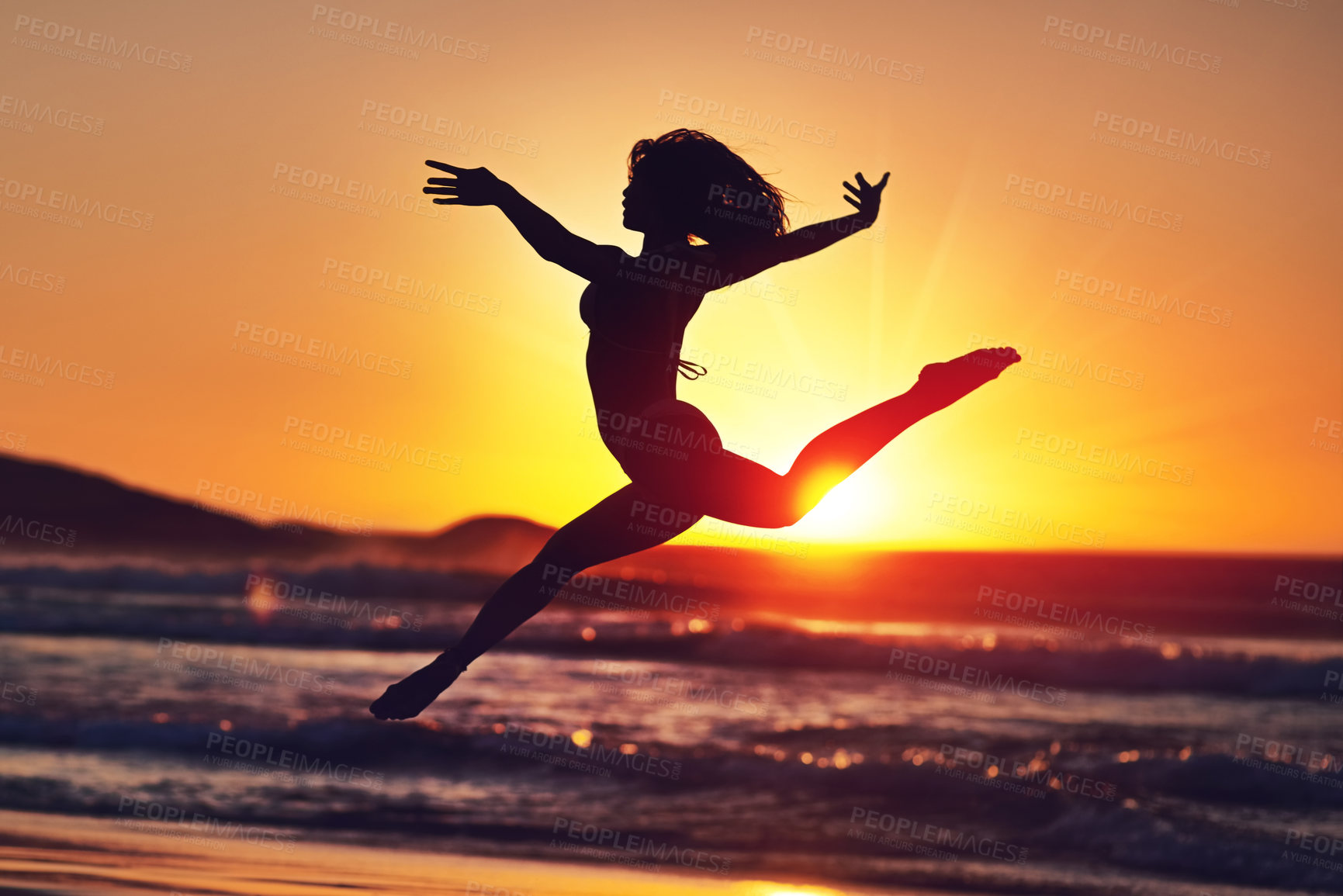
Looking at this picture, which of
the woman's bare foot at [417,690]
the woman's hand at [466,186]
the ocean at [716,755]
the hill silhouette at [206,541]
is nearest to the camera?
the woman's hand at [466,186]

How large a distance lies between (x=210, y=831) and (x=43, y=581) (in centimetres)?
Result: 2577

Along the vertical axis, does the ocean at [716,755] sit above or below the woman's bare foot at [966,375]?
below

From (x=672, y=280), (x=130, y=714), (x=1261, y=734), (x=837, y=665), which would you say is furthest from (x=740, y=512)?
(x=837, y=665)

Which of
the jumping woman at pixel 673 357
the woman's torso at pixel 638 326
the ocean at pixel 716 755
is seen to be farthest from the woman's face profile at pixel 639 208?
the ocean at pixel 716 755

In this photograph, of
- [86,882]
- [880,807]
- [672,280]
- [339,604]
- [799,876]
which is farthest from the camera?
[339,604]

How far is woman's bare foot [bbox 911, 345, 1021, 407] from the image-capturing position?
3.89 meters

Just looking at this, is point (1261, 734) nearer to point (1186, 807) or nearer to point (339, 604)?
point (1186, 807)

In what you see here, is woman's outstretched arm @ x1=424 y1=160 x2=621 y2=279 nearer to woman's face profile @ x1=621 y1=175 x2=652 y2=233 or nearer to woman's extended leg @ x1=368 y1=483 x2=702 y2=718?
woman's face profile @ x1=621 y1=175 x2=652 y2=233

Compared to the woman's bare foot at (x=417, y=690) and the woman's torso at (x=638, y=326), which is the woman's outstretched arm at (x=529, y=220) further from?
the woman's bare foot at (x=417, y=690)

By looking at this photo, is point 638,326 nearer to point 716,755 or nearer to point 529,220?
point 529,220

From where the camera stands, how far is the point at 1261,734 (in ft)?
57.2

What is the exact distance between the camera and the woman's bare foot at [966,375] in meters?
3.89

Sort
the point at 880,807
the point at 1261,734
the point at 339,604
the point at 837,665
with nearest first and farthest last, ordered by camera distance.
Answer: the point at 880,807, the point at 1261,734, the point at 837,665, the point at 339,604

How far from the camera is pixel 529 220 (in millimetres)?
3510
